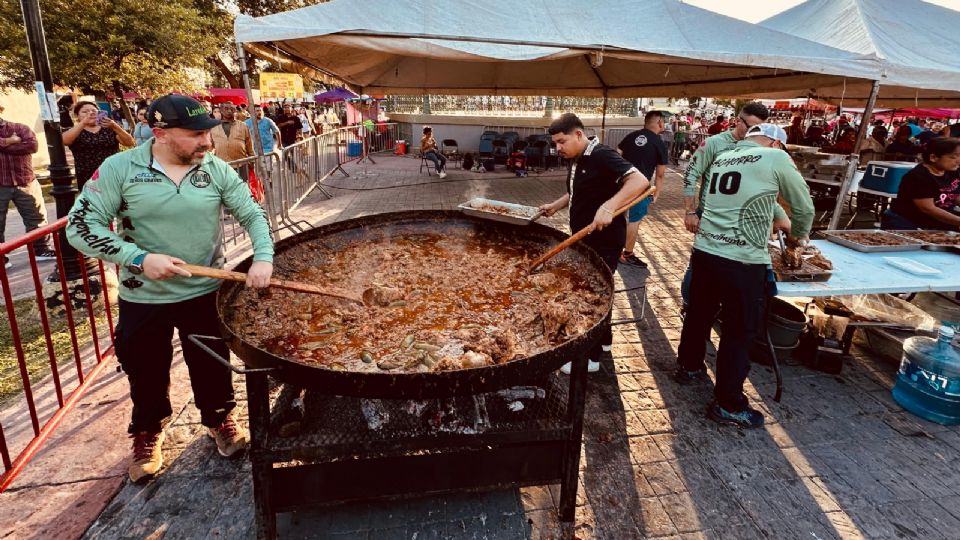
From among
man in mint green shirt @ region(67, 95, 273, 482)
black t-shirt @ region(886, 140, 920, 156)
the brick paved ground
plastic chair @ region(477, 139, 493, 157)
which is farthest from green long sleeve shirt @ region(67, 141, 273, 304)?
black t-shirt @ region(886, 140, 920, 156)

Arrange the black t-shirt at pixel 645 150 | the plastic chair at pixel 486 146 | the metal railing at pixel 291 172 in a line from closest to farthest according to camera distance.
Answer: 1. the metal railing at pixel 291 172
2. the black t-shirt at pixel 645 150
3. the plastic chair at pixel 486 146

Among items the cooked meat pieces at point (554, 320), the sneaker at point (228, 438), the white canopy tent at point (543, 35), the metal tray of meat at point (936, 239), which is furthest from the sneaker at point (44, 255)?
the metal tray of meat at point (936, 239)

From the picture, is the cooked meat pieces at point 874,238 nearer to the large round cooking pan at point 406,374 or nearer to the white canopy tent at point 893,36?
the white canopy tent at point 893,36

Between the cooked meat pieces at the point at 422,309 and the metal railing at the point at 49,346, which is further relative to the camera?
the metal railing at the point at 49,346

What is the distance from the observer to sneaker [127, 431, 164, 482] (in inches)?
116

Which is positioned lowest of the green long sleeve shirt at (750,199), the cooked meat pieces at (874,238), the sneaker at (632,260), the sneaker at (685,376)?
the sneaker at (685,376)

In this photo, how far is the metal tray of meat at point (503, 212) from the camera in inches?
171

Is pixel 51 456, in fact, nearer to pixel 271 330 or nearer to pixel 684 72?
pixel 271 330

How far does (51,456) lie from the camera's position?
10.4ft

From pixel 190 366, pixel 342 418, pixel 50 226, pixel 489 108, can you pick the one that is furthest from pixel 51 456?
pixel 489 108

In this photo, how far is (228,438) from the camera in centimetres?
320

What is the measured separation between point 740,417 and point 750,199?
1.68 metres

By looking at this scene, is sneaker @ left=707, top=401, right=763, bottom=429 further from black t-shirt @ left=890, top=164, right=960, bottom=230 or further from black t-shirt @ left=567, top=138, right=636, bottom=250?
black t-shirt @ left=890, top=164, right=960, bottom=230

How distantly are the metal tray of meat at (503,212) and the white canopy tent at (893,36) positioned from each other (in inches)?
203
